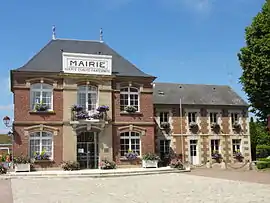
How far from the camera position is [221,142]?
2723 cm

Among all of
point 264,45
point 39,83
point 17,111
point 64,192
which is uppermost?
point 264,45

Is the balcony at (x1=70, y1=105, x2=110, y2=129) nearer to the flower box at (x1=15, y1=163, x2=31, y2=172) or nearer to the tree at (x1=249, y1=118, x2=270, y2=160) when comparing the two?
the flower box at (x1=15, y1=163, x2=31, y2=172)

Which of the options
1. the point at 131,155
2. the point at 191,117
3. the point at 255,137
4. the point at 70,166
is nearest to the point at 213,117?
the point at 191,117

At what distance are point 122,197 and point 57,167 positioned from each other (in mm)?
10997

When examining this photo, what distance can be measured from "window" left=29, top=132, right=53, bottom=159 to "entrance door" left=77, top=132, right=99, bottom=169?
1556 millimetres

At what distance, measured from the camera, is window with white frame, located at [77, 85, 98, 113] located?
2093 cm

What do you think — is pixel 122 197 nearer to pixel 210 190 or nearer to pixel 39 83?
pixel 210 190

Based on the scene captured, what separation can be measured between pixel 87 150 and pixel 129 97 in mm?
3948

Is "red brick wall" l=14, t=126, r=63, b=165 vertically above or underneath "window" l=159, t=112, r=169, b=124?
underneath

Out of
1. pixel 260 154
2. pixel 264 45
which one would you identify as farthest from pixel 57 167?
pixel 260 154

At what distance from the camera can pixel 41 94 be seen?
66.7 ft

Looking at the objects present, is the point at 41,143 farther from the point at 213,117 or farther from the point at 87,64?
the point at 213,117

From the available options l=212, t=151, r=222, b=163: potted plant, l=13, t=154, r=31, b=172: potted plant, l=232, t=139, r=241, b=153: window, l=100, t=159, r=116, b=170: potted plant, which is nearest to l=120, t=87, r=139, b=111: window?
l=100, t=159, r=116, b=170: potted plant

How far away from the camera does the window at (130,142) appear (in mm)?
21188
